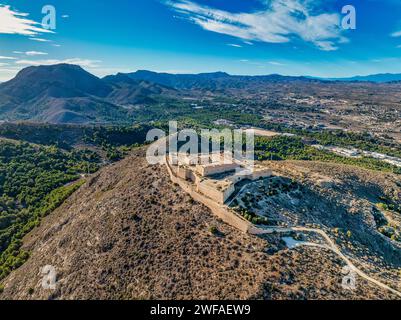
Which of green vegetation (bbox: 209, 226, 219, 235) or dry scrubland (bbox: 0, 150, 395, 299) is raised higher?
green vegetation (bbox: 209, 226, 219, 235)

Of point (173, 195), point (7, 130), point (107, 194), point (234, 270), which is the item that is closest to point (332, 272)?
point (234, 270)

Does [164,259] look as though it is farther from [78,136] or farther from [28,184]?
[78,136]

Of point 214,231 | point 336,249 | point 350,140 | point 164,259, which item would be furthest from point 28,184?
point 350,140

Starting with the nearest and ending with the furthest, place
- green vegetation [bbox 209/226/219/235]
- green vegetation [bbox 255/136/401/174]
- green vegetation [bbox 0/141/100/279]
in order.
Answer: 1. green vegetation [bbox 209/226/219/235]
2. green vegetation [bbox 0/141/100/279]
3. green vegetation [bbox 255/136/401/174]

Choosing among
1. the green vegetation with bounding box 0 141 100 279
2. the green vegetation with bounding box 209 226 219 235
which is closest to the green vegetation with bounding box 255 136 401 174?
the green vegetation with bounding box 0 141 100 279

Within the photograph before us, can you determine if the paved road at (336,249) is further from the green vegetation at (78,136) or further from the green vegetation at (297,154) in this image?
the green vegetation at (78,136)

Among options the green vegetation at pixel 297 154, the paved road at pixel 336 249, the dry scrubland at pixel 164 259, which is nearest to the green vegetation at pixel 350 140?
the green vegetation at pixel 297 154

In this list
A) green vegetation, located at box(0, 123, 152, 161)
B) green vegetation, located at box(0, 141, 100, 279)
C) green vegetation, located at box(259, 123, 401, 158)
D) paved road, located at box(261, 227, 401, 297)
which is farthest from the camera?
green vegetation, located at box(259, 123, 401, 158)

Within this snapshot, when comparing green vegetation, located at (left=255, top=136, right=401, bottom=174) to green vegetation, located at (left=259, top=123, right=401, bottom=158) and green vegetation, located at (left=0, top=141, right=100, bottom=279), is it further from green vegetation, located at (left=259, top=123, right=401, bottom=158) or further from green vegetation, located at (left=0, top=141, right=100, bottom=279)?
green vegetation, located at (left=0, top=141, right=100, bottom=279)

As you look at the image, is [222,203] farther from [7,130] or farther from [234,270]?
[7,130]
